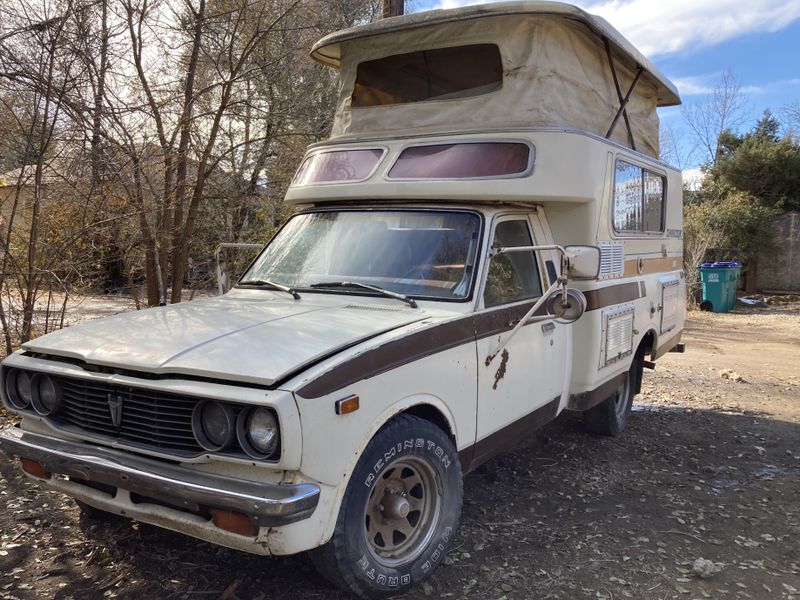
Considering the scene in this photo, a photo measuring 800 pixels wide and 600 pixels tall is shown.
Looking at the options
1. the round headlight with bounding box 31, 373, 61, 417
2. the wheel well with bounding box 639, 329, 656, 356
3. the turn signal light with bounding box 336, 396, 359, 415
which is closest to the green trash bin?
the wheel well with bounding box 639, 329, 656, 356

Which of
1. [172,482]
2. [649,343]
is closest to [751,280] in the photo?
[649,343]

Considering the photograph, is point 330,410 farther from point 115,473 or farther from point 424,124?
point 424,124

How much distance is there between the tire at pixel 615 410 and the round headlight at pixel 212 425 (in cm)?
367

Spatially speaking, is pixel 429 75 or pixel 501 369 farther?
pixel 429 75

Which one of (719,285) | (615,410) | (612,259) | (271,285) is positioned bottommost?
(615,410)

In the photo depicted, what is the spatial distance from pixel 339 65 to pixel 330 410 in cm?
403

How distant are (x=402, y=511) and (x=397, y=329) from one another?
89cm

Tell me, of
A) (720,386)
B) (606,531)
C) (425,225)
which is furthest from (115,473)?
(720,386)

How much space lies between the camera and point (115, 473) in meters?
2.77

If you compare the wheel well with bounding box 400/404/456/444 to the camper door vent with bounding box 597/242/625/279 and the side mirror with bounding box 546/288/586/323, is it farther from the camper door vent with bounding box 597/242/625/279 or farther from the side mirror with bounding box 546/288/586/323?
the camper door vent with bounding box 597/242/625/279

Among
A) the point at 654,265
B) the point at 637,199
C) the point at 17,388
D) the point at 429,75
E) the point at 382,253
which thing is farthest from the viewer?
the point at 654,265

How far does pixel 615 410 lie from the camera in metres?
5.69

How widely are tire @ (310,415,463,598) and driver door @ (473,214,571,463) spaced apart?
1.37 feet

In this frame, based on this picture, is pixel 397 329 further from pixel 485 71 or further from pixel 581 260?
pixel 485 71
